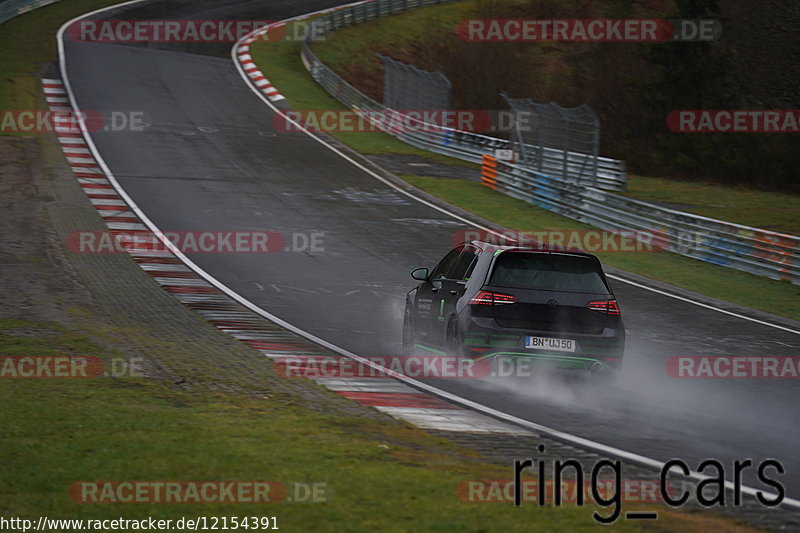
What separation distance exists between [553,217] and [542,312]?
18.8 m

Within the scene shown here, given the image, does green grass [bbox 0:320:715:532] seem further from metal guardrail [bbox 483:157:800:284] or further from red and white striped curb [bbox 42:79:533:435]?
metal guardrail [bbox 483:157:800:284]

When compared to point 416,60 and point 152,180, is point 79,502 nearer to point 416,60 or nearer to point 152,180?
point 152,180

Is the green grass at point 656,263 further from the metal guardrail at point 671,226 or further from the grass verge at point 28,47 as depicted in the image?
the grass verge at point 28,47

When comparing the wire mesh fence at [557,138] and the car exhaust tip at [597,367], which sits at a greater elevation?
the wire mesh fence at [557,138]

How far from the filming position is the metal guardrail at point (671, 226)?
2283 cm

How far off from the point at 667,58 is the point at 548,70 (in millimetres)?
12774

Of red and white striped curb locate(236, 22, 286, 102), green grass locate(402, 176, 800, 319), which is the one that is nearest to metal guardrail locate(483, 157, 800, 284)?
green grass locate(402, 176, 800, 319)

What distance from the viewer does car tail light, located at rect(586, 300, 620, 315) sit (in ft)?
37.3

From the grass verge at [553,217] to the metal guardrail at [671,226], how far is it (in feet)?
0.86

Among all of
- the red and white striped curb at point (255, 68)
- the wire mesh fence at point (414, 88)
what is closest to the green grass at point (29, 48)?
the red and white striped curb at point (255, 68)

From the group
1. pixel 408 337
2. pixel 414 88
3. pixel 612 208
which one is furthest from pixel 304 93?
pixel 408 337

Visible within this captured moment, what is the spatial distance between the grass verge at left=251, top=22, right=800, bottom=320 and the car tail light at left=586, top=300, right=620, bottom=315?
8.91 meters

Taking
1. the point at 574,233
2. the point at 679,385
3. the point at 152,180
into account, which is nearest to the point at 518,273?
the point at 679,385

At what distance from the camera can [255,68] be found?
51094 millimetres
